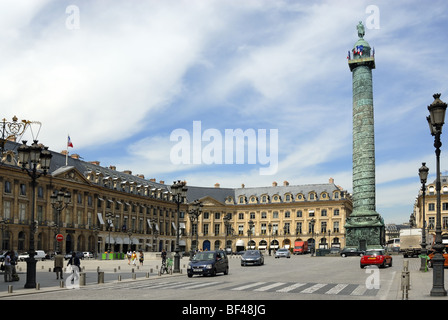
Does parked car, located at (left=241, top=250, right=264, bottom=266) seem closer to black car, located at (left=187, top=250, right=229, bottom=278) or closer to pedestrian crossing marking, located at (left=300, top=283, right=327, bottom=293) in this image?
black car, located at (left=187, top=250, right=229, bottom=278)

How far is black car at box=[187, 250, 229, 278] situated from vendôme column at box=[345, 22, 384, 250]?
47729 mm

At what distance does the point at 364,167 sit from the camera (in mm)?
77812

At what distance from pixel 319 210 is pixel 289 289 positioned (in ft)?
341

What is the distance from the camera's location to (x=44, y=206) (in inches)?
3246

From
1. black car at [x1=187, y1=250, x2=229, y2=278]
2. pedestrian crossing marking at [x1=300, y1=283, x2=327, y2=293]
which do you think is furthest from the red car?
pedestrian crossing marking at [x1=300, y1=283, x2=327, y2=293]

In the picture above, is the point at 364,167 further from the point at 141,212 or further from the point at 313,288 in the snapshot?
the point at 313,288

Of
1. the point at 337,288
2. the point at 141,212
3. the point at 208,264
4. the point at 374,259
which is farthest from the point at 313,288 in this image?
the point at 141,212

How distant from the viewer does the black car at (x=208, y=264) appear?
105 ft

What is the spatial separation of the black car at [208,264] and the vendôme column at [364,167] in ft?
157

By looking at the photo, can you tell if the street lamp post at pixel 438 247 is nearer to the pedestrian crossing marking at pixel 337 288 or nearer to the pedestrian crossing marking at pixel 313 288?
the pedestrian crossing marking at pixel 337 288

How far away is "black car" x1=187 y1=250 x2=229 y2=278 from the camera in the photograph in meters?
31.9

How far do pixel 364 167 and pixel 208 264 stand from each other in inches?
1997
